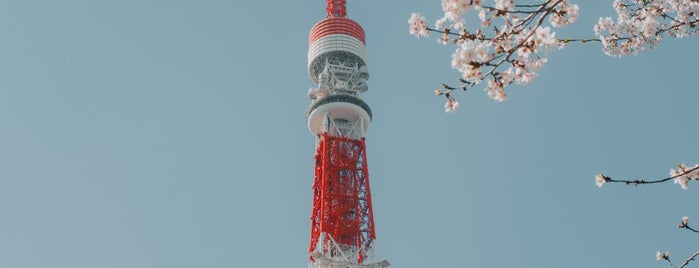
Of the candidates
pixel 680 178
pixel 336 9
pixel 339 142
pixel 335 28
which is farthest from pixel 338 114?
pixel 680 178

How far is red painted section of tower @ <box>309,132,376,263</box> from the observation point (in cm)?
4403

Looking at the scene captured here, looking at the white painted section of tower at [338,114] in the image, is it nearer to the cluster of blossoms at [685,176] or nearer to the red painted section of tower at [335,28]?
the red painted section of tower at [335,28]

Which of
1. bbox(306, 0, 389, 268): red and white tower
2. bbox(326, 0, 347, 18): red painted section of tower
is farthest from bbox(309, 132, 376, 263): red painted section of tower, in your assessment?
bbox(326, 0, 347, 18): red painted section of tower

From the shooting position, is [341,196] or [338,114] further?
[338,114]

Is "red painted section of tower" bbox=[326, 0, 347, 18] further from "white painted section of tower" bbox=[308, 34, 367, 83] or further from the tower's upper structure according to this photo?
"white painted section of tower" bbox=[308, 34, 367, 83]

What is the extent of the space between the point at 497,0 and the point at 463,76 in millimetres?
843

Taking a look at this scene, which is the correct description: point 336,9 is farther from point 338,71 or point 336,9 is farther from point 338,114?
point 338,114

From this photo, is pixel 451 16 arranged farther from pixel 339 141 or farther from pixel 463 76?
pixel 339 141

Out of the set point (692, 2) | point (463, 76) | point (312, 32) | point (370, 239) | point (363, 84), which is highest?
point (312, 32)

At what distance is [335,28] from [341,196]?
45.3 feet

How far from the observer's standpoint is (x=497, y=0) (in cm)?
667

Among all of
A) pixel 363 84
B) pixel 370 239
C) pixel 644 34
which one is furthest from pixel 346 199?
pixel 644 34

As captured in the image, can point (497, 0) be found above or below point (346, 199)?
below

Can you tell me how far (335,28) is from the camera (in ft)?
177
